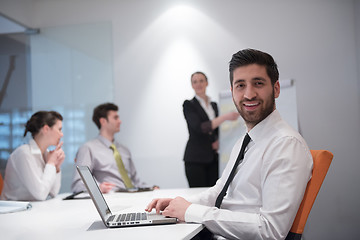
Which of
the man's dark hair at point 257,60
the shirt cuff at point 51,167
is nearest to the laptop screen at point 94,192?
the man's dark hair at point 257,60

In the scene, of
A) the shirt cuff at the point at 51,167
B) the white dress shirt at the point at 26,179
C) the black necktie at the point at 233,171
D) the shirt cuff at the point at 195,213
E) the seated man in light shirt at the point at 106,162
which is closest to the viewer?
the shirt cuff at the point at 195,213

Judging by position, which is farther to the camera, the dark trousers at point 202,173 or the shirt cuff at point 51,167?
the dark trousers at point 202,173

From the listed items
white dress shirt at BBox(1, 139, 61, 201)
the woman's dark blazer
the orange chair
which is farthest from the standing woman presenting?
the orange chair

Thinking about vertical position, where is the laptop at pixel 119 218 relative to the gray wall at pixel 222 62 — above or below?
below

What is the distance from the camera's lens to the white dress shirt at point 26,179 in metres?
2.50

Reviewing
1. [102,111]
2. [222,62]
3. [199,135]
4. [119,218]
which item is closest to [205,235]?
[119,218]

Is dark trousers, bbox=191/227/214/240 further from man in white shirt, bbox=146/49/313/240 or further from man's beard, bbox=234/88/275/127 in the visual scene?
man's beard, bbox=234/88/275/127

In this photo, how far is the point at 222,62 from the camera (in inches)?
178

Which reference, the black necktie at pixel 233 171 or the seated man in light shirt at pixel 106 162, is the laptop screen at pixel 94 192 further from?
the seated man in light shirt at pixel 106 162

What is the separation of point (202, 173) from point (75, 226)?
228 cm

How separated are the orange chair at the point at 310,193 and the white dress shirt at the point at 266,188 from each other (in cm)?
3

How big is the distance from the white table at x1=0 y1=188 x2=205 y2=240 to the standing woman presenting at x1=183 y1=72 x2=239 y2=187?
1.52m

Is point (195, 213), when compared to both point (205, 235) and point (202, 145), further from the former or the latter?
point (202, 145)

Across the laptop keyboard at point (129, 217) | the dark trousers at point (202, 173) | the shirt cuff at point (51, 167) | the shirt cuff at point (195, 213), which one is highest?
the shirt cuff at point (51, 167)
